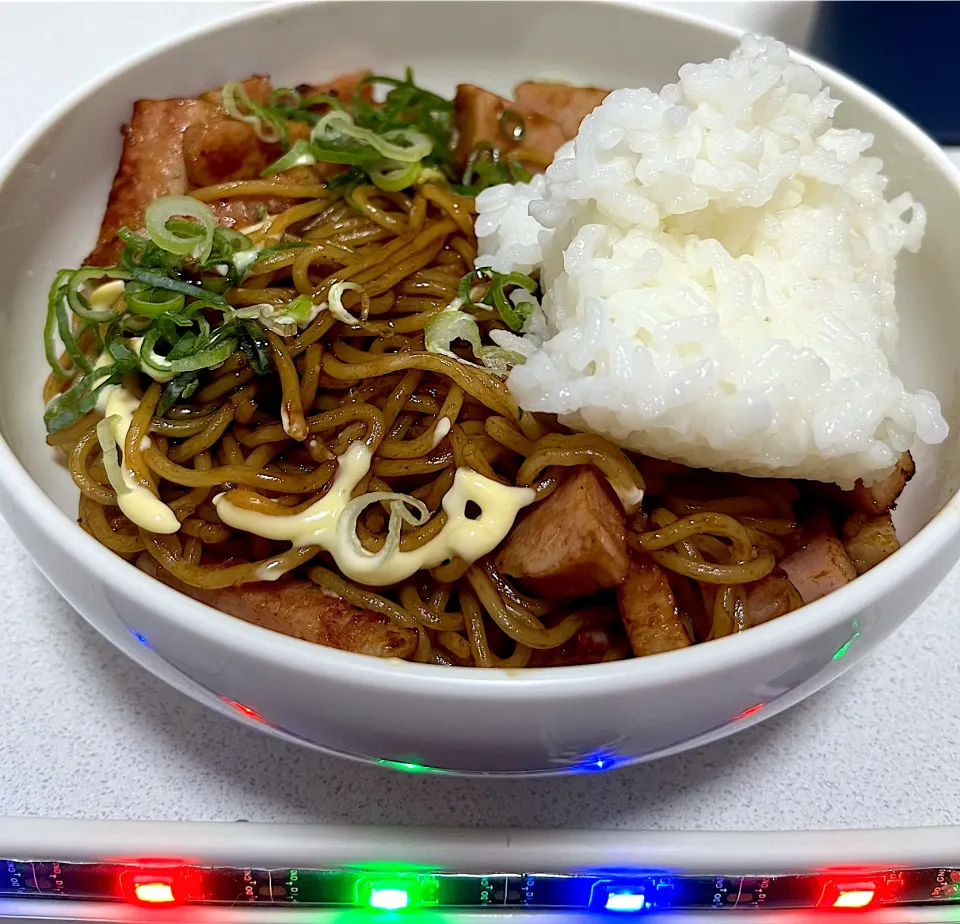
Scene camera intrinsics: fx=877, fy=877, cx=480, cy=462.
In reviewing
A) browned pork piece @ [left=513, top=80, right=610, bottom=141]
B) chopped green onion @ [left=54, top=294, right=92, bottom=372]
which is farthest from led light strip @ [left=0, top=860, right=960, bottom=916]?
browned pork piece @ [left=513, top=80, right=610, bottom=141]

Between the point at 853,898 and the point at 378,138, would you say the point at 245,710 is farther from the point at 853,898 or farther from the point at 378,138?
the point at 378,138

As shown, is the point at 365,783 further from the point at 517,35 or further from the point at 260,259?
the point at 517,35

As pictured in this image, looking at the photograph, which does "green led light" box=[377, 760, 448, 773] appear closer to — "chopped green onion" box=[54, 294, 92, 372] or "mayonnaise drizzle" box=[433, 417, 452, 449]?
"mayonnaise drizzle" box=[433, 417, 452, 449]

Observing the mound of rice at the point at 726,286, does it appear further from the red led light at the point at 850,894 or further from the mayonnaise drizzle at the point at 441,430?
the red led light at the point at 850,894

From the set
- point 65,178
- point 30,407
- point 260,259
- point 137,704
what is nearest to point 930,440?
point 260,259

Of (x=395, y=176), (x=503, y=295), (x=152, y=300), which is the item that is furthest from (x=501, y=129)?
(x=152, y=300)

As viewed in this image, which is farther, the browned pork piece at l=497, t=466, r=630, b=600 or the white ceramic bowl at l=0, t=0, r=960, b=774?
the browned pork piece at l=497, t=466, r=630, b=600
